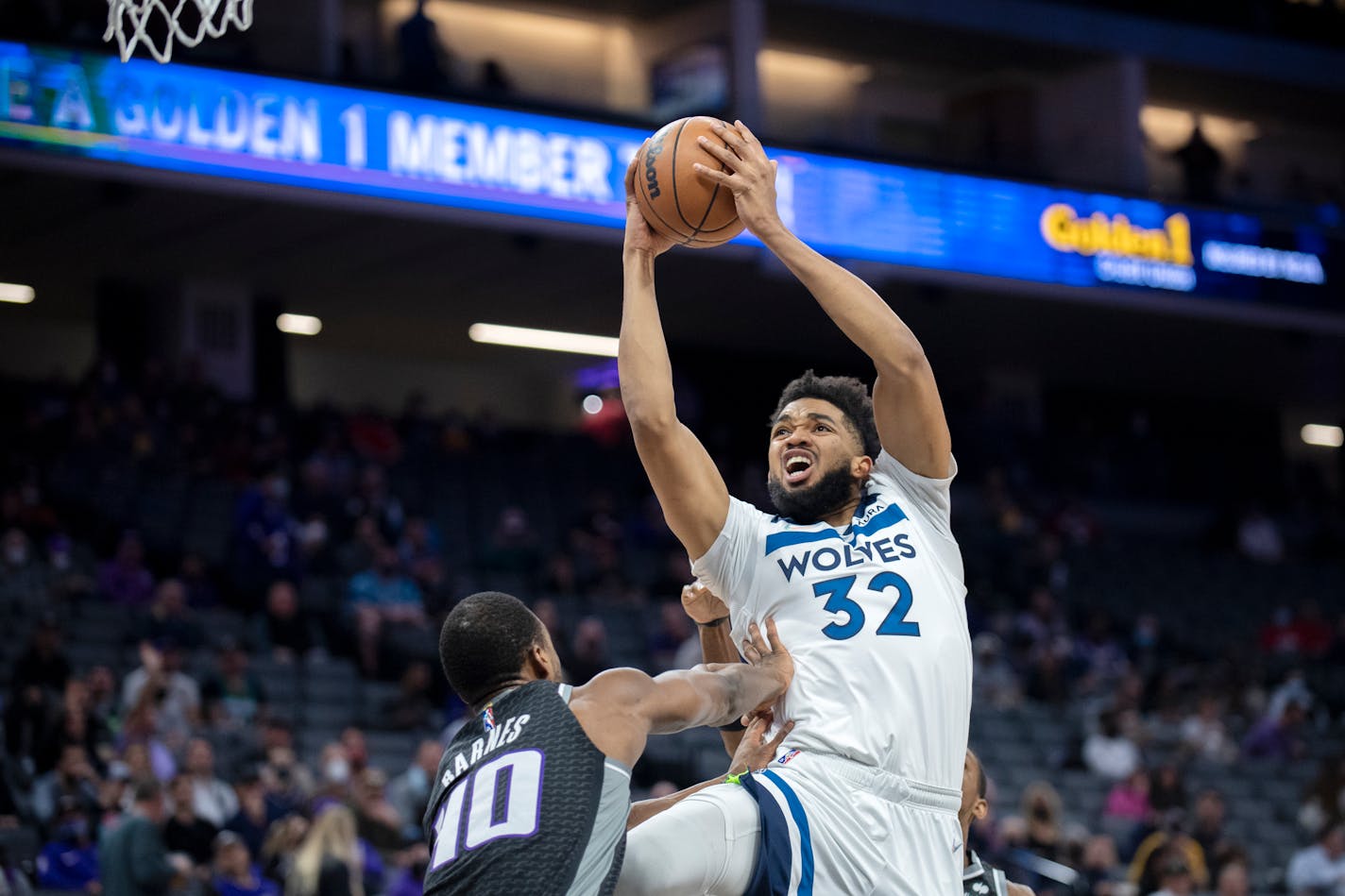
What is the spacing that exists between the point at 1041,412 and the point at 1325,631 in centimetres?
623

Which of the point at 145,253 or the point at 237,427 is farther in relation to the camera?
the point at 145,253

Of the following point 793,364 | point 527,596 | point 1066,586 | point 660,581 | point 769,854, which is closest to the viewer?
point 769,854

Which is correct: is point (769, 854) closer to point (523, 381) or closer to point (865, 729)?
point (865, 729)

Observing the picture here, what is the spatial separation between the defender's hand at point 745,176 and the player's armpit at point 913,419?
1.75ft

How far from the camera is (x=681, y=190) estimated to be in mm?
4887

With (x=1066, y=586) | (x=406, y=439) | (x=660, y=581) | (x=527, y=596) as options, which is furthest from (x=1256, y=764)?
(x=406, y=439)

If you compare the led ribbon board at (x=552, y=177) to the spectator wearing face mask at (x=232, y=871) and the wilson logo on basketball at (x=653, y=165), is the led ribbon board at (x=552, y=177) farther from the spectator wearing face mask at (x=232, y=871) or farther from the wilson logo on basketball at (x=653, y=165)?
the wilson logo on basketball at (x=653, y=165)

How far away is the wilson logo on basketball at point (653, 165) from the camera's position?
4930mm

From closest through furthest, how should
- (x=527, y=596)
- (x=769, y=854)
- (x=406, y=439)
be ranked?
(x=769, y=854) → (x=527, y=596) → (x=406, y=439)

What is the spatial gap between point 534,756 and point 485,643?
13.1 inches

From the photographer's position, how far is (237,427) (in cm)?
1717

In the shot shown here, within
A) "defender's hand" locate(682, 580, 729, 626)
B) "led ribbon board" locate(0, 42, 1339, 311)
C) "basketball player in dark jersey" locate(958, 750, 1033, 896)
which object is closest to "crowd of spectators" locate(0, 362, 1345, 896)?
"led ribbon board" locate(0, 42, 1339, 311)

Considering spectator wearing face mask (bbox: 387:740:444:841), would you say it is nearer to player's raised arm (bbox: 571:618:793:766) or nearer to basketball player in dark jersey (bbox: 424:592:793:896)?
player's raised arm (bbox: 571:618:793:766)

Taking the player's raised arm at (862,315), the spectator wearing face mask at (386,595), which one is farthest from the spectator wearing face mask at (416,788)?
the player's raised arm at (862,315)
